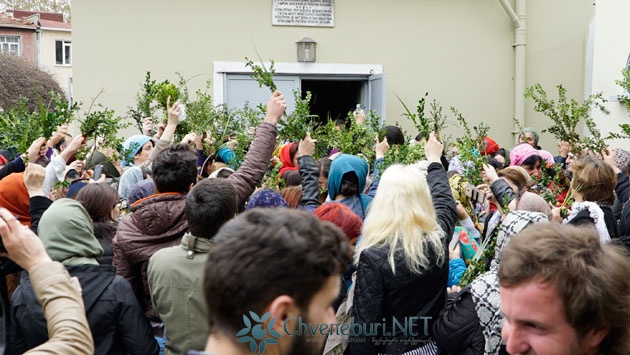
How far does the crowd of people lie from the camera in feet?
6.15

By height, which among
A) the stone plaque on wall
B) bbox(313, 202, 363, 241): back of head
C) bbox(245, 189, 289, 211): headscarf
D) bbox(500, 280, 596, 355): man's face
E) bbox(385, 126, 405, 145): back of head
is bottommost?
bbox(500, 280, 596, 355): man's face

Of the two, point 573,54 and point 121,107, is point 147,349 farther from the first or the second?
point 573,54

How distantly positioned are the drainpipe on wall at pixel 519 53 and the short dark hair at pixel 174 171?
39.0 feet

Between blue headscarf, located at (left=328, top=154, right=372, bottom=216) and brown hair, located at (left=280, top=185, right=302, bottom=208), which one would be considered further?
brown hair, located at (left=280, top=185, right=302, bottom=208)

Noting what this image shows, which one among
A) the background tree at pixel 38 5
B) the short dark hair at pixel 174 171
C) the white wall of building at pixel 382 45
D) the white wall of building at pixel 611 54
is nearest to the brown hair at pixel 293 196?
the short dark hair at pixel 174 171

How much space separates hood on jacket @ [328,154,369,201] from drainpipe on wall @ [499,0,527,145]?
35.1 feet

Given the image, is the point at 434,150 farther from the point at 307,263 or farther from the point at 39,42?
the point at 39,42

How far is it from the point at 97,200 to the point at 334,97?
43.9ft

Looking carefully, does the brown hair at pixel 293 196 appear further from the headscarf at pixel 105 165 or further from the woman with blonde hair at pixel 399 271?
the headscarf at pixel 105 165

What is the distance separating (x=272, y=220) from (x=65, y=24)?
163 ft

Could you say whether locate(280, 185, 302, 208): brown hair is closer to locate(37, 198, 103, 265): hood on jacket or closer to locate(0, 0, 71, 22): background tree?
locate(37, 198, 103, 265): hood on jacket

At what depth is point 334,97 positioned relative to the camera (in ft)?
56.9

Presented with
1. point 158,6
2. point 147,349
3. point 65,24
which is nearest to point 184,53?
point 158,6

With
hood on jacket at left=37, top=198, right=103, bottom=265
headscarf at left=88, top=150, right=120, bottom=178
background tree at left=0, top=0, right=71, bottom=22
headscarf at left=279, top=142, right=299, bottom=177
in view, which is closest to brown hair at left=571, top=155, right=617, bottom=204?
headscarf at left=279, top=142, right=299, bottom=177
